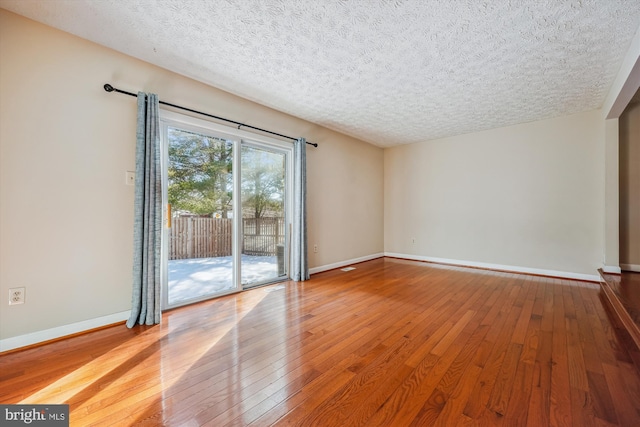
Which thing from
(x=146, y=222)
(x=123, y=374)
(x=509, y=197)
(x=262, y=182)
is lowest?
(x=123, y=374)

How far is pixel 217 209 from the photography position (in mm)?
3273

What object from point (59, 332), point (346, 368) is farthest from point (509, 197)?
point (59, 332)

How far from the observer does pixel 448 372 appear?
1728mm

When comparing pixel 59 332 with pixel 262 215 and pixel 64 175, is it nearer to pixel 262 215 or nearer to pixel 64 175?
pixel 64 175

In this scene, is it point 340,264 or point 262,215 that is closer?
point 262,215

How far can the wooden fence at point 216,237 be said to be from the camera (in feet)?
9.81

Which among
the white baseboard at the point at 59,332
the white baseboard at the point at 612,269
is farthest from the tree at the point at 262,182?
the white baseboard at the point at 612,269

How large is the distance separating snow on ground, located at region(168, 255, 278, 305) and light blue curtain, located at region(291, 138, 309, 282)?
61 centimetres

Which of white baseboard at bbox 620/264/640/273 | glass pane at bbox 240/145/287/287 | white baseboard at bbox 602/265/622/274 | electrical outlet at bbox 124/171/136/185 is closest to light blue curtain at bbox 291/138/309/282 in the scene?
glass pane at bbox 240/145/287/287

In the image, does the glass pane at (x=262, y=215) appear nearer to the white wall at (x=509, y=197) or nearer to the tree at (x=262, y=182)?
the tree at (x=262, y=182)

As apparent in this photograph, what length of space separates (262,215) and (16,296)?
246 cm

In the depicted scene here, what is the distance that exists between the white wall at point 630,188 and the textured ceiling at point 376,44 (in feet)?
3.12

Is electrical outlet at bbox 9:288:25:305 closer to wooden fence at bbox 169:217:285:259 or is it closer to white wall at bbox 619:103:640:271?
wooden fence at bbox 169:217:285:259

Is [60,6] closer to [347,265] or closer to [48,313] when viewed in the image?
[48,313]
